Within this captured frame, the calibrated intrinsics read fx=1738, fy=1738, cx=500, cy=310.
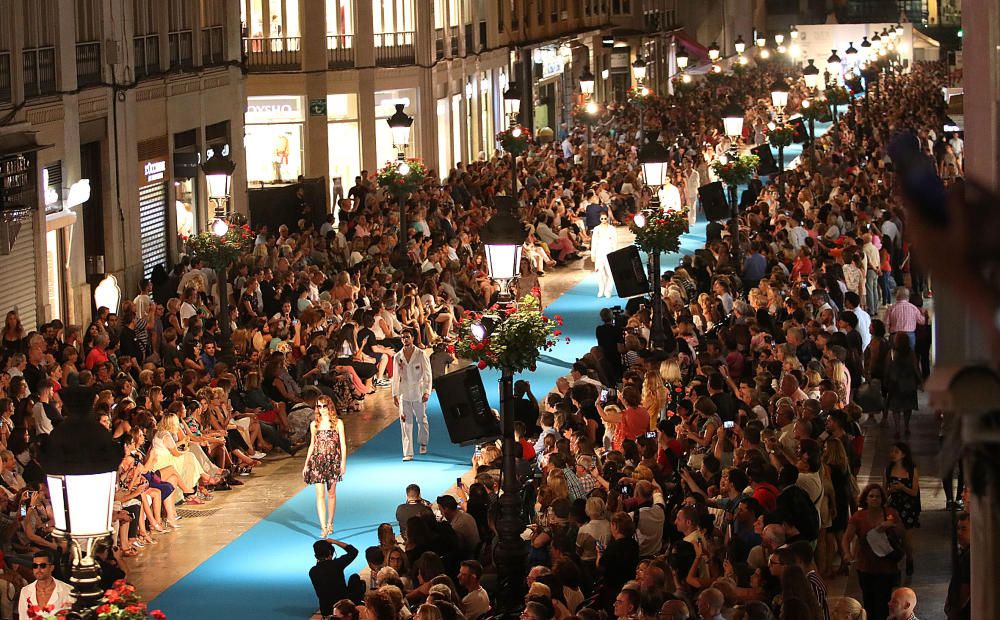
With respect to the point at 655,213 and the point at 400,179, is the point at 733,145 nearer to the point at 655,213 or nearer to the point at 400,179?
the point at 400,179

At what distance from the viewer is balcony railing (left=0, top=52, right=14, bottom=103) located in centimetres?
2484

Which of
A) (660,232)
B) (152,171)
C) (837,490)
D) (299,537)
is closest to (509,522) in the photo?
(837,490)

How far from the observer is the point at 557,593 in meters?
12.0

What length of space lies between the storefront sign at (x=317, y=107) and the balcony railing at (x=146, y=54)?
1187cm

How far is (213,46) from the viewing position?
35.4 meters

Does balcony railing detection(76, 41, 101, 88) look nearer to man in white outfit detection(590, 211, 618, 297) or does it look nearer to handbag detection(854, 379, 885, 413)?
man in white outfit detection(590, 211, 618, 297)

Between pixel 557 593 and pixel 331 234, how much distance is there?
20.9 meters

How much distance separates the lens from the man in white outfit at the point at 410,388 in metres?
20.4

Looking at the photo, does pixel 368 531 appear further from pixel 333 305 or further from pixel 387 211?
pixel 387 211

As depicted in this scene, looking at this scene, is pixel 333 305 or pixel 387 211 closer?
pixel 333 305

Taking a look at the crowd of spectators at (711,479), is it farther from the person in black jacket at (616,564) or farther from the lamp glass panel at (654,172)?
the lamp glass panel at (654,172)

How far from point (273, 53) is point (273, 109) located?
4.57ft

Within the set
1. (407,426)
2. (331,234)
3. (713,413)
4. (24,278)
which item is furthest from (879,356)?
(331,234)

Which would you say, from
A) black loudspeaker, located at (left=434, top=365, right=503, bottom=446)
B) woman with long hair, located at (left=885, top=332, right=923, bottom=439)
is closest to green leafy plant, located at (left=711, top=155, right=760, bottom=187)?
woman with long hair, located at (left=885, top=332, right=923, bottom=439)
